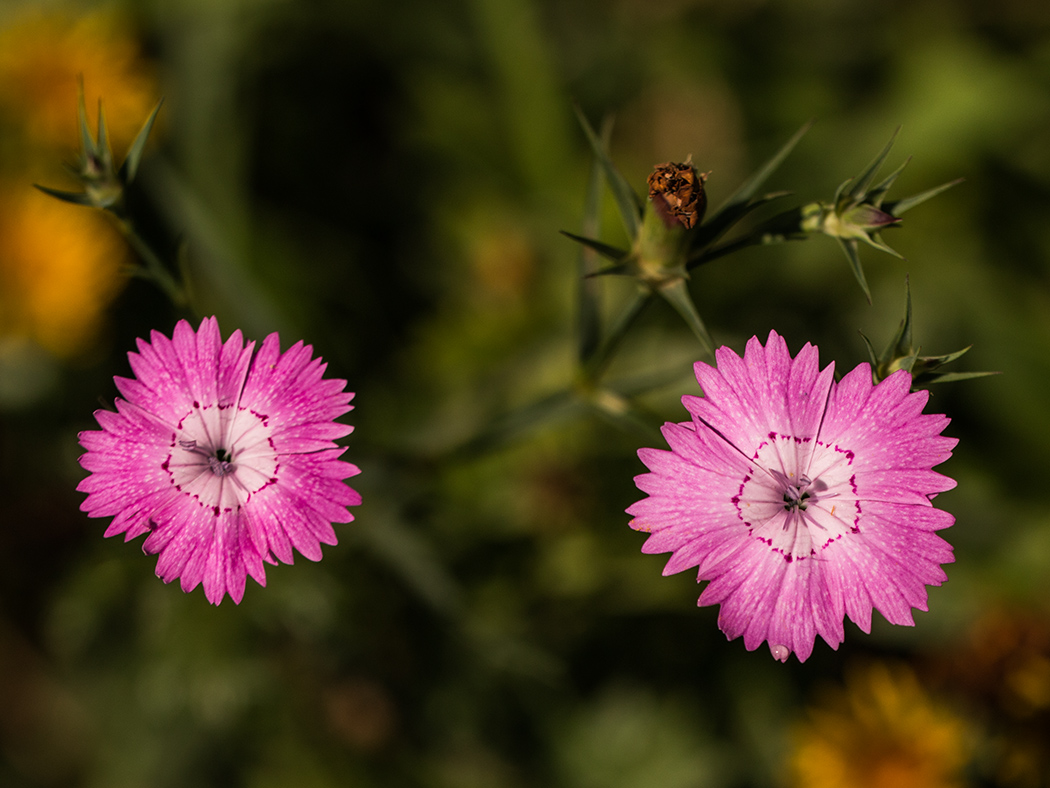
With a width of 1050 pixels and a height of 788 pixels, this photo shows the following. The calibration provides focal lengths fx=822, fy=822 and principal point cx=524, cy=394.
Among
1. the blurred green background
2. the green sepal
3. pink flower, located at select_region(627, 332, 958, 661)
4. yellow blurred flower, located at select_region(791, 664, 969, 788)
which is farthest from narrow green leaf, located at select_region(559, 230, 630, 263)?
yellow blurred flower, located at select_region(791, 664, 969, 788)

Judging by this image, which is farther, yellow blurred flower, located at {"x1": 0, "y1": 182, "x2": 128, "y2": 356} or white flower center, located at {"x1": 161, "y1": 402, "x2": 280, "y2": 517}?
yellow blurred flower, located at {"x1": 0, "y1": 182, "x2": 128, "y2": 356}

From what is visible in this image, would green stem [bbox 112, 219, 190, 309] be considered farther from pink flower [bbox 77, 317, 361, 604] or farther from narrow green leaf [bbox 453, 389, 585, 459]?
narrow green leaf [bbox 453, 389, 585, 459]

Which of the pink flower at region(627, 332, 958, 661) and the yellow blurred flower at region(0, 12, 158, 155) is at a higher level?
the yellow blurred flower at region(0, 12, 158, 155)

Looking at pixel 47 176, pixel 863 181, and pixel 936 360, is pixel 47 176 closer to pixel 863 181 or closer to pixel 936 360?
pixel 863 181

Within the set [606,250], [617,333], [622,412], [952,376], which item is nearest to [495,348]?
[622,412]

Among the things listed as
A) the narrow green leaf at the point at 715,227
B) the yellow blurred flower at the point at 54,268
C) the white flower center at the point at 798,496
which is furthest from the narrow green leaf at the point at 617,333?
the yellow blurred flower at the point at 54,268

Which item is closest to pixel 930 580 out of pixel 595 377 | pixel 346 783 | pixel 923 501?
pixel 923 501
